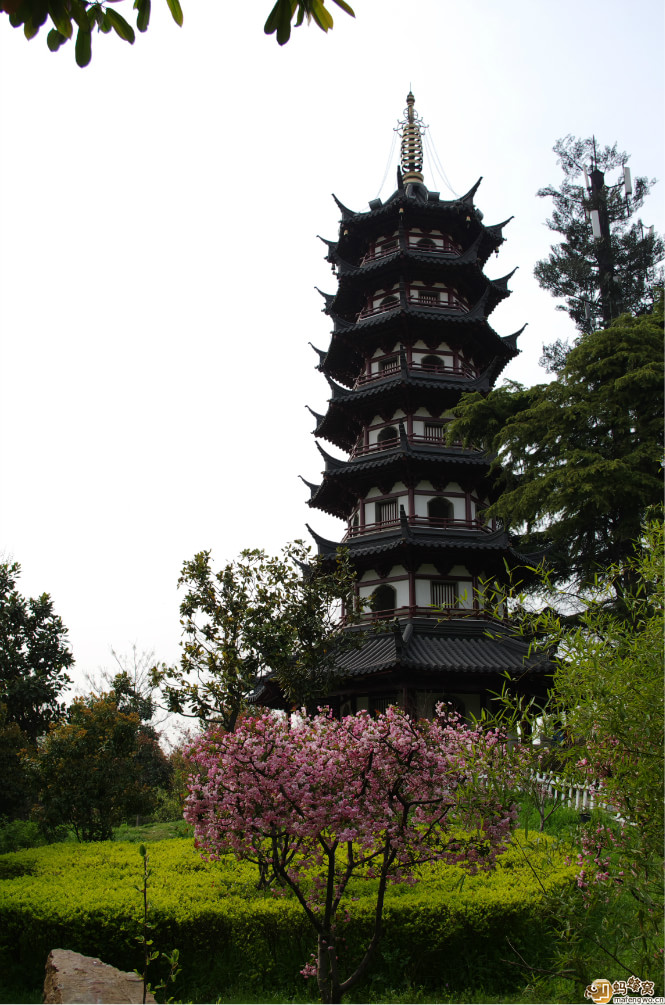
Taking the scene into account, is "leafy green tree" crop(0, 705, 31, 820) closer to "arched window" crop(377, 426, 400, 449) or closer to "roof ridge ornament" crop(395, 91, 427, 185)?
"arched window" crop(377, 426, 400, 449)

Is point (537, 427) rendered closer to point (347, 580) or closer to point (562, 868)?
point (347, 580)

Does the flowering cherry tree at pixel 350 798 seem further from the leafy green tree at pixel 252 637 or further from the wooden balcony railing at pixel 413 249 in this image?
the wooden balcony railing at pixel 413 249

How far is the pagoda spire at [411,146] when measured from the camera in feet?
90.4

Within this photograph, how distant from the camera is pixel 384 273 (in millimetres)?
23219

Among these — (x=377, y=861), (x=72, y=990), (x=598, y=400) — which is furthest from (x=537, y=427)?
(x=72, y=990)

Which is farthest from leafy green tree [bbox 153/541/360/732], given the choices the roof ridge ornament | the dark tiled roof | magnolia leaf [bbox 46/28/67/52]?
the roof ridge ornament

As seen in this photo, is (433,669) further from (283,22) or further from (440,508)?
(283,22)

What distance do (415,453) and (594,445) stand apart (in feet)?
20.1

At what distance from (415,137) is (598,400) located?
1929cm

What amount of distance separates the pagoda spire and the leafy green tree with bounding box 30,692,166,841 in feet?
73.0

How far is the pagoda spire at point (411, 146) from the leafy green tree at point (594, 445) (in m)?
15.4

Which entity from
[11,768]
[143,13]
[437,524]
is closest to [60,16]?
[143,13]

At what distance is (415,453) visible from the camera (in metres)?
19.7

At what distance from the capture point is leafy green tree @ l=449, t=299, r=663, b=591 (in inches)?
520
